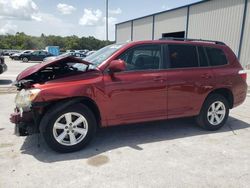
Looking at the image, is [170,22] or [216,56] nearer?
[216,56]

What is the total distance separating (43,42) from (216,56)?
89720 millimetres

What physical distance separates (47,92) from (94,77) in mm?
768

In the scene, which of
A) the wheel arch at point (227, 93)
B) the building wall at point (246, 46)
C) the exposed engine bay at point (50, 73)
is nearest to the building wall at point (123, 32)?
the building wall at point (246, 46)

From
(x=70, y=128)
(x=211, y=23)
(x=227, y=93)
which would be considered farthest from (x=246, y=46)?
(x=70, y=128)

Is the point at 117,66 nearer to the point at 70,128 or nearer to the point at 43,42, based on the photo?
the point at 70,128

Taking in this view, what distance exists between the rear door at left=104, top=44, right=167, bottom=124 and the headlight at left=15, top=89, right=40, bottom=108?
1.10 metres

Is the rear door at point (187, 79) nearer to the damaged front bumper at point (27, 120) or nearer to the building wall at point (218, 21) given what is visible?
the damaged front bumper at point (27, 120)

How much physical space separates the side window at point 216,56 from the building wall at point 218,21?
15708mm

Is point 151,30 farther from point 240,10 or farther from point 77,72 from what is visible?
point 77,72

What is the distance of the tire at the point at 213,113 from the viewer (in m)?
4.79

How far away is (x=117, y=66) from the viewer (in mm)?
3617

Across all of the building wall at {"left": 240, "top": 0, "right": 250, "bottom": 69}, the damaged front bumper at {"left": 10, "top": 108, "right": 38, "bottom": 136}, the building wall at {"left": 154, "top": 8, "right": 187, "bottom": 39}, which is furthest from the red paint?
the building wall at {"left": 154, "top": 8, "right": 187, "bottom": 39}

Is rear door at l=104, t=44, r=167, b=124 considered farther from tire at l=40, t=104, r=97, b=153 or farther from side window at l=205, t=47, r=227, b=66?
side window at l=205, t=47, r=227, b=66

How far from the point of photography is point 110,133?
15.2ft
